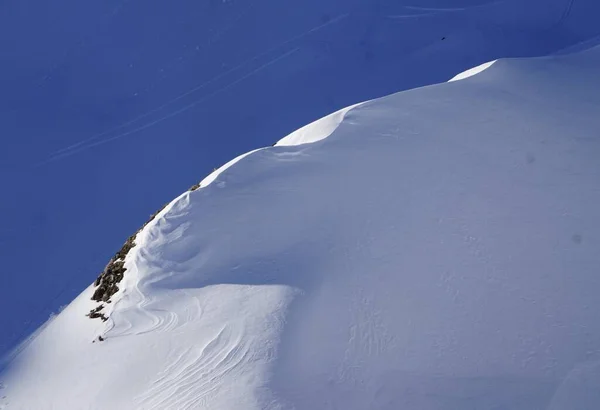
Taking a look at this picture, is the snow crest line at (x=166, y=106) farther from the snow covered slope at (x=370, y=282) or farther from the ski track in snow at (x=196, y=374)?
the ski track in snow at (x=196, y=374)

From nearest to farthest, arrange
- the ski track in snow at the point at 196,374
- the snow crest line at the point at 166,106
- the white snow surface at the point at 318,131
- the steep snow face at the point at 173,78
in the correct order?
the ski track in snow at the point at 196,374 → the white snow surface at the point at 318,131 → the steep snow face at the point at 173,78 → the snow crest line at the point at 166,106

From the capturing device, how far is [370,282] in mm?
7992

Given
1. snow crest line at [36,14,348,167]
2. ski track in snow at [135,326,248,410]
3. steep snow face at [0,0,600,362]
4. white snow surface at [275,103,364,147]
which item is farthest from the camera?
snow crest line at [36,14,348,167]

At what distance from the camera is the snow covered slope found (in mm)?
7078

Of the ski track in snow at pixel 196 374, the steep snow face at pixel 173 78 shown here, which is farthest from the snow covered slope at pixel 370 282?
the steep snow face at pixel 173 78

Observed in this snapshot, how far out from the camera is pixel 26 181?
1409cm

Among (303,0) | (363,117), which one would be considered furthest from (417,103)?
(303,0)

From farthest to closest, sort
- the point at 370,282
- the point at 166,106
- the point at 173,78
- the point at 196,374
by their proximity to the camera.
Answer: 1. the point at 173,78
2. the point at 166,106
3. the point at 370,282
4. the point at 196,374

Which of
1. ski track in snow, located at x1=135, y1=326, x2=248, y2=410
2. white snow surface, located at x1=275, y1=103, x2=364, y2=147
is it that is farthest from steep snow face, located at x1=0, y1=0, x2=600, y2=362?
ski track in snow, located at x1=135, y1=326, x2=248, y2=410

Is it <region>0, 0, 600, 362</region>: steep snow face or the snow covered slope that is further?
<region>0, 0, 600, 362</region>: steep snow face

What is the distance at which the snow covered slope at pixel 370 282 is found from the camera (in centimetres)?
708

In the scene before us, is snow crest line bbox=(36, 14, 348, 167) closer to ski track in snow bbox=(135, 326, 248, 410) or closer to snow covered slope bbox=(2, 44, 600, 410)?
snow covered slope bbox=(2, 44, 600, 410)

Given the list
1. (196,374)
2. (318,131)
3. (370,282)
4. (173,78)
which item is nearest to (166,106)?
(173,78)

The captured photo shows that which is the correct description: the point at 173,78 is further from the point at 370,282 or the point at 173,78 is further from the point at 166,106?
the point at 370,282
